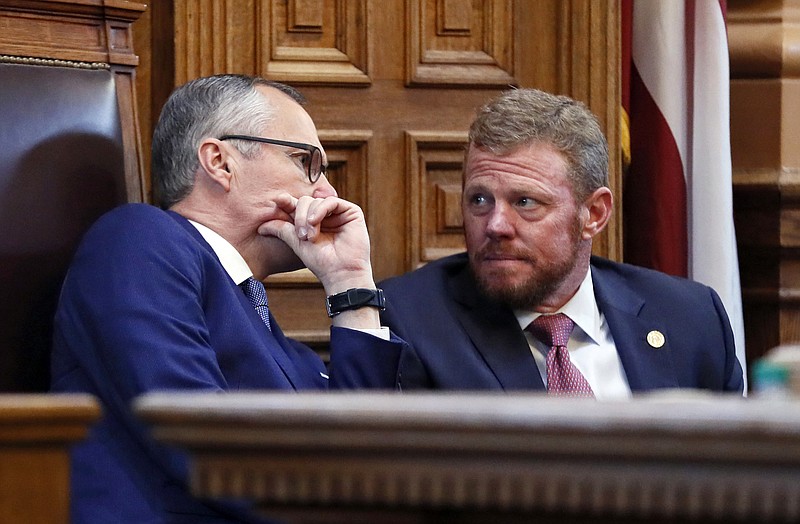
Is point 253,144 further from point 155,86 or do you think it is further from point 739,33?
point 739,33

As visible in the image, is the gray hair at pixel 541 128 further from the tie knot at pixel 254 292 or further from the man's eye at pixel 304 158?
the tie knot at pixel 254 292

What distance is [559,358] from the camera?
2.35 metres

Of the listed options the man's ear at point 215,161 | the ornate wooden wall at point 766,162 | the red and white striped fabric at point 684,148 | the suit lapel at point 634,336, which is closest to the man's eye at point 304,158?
the man's ear at point 215,161

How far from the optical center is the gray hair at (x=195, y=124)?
226cm

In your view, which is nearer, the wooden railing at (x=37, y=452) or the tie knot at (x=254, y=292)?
the wooden railing at (x=37, y=452)

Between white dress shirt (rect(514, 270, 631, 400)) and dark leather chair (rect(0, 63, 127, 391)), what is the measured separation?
84cm

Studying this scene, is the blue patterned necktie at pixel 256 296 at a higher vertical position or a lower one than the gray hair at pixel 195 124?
lower

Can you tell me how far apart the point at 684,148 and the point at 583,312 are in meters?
0.65

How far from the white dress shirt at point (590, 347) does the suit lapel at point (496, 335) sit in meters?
0.05

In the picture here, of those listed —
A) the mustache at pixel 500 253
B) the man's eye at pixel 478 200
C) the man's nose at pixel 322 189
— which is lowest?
the mustache at pixel 500 253

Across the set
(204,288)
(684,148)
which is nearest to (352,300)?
(204,288)

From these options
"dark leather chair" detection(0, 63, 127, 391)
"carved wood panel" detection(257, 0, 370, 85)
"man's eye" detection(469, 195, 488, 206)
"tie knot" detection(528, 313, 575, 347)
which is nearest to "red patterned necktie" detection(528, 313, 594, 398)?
"tie knot" detection(528, 313, 575, 347)

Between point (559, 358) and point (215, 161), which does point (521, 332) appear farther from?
point (215, 161)

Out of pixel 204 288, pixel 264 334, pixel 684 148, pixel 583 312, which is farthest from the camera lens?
pixel 684 148
